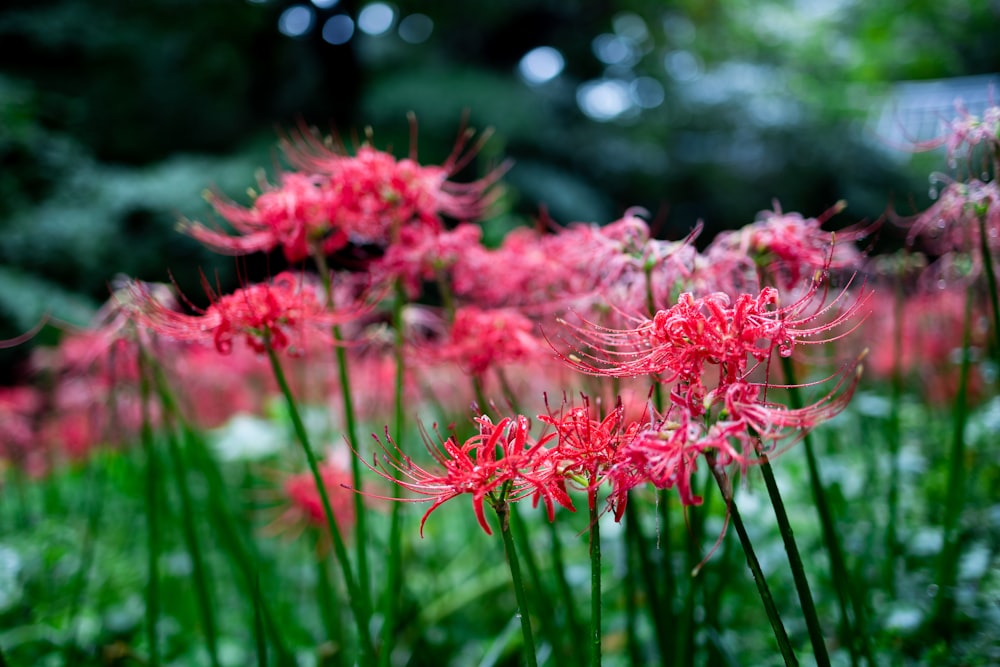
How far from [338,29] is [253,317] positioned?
6.74 meters

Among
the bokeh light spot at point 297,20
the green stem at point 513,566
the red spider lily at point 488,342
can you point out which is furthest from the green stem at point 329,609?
the bokeh light spot at point 297,20

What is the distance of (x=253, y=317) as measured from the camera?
1034 mm

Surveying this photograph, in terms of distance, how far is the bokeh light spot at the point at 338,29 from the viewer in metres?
6.94

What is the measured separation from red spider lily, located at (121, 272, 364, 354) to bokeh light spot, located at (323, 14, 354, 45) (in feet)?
21.4

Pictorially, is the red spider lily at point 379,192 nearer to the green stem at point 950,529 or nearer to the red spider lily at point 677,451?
the red spider lily at point 677,451

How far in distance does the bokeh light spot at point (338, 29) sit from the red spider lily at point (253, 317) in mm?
6514

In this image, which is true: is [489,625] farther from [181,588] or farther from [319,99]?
[319,99]

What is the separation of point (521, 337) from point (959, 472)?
2.77 ft

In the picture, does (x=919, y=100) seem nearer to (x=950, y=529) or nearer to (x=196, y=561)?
(x=950, y=529)

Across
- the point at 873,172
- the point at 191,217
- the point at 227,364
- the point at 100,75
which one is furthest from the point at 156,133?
the point at 873,172

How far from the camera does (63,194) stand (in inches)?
197

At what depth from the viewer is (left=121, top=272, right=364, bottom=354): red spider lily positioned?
1.04 metres

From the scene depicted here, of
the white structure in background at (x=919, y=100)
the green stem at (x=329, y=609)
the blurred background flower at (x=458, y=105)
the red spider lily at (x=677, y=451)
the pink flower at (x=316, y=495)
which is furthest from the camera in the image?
the white structure in background at (x=919, y=100)

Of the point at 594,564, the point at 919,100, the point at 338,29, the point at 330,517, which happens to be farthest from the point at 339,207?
the point at 919,100
